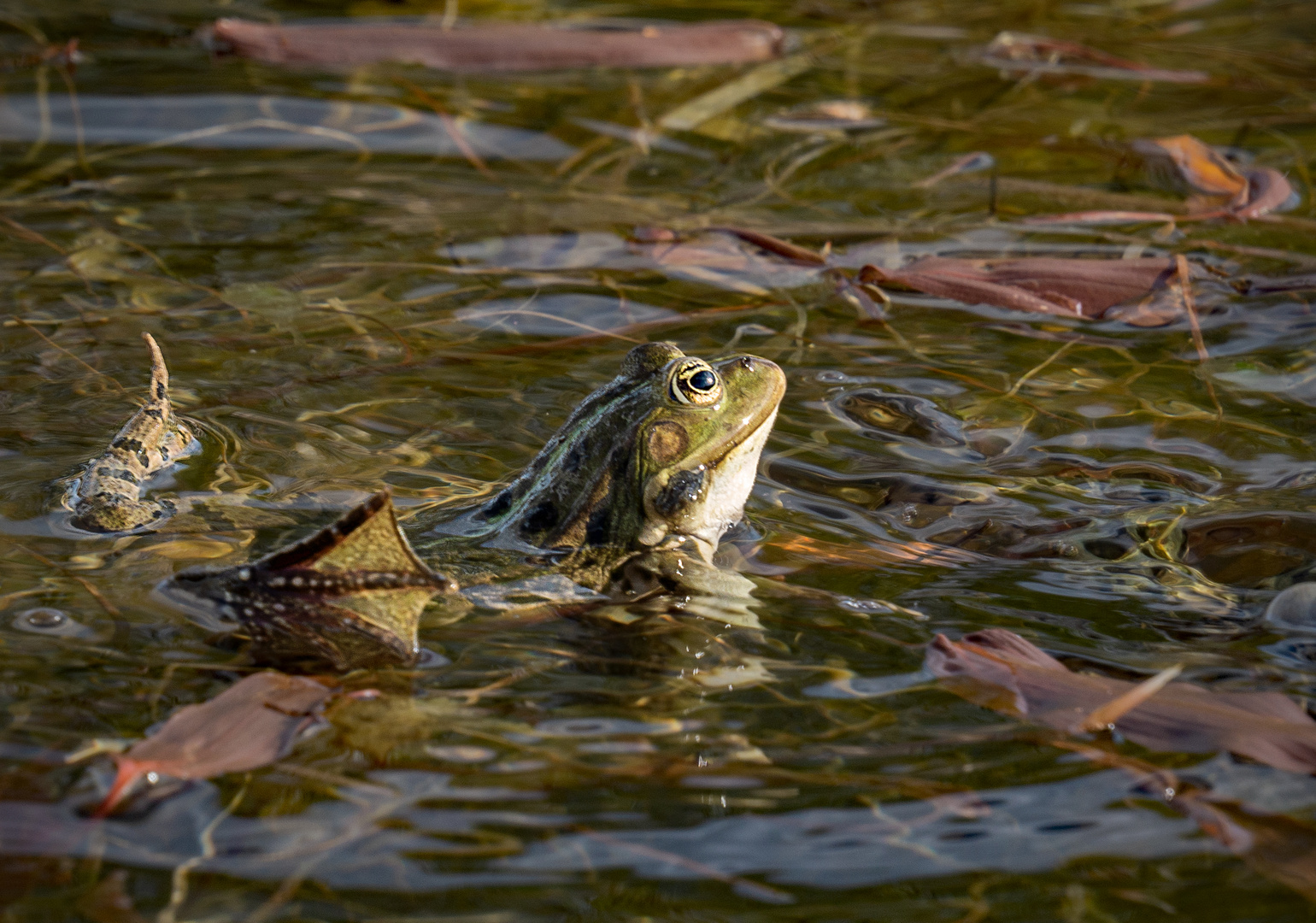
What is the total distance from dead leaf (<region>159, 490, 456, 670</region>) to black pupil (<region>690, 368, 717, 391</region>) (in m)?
0.99

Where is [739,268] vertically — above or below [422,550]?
above

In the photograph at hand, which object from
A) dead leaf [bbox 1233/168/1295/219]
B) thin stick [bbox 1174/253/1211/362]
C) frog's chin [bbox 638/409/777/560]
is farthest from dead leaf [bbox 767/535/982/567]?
dead leaf [bbox 1233/168/1295/219]

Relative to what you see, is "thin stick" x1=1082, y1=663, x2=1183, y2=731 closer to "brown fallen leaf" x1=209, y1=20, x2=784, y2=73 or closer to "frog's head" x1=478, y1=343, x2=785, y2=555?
"frog's head" x1=478, y1=343, x2=785, y2=555

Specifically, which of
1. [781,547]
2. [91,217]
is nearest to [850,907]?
[781,547]

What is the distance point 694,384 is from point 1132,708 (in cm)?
146

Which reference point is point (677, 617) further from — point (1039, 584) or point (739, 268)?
point (739, 268)

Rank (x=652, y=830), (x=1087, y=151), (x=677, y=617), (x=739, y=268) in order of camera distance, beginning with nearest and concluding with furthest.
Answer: (x=652, y=830) → (x=677, y=617) → (x=739, y=268) → (x=1087, y=151)

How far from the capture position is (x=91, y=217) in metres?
5.38

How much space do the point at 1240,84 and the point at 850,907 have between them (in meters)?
6.21

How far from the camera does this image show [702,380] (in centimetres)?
355

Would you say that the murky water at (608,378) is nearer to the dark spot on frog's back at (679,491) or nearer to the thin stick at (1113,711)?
the thin stick at (1113,711)

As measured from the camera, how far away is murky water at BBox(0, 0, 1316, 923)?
2.30 m

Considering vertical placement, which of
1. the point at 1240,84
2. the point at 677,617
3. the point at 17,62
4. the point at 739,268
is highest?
the point at 1240,84

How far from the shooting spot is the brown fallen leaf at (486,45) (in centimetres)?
688
